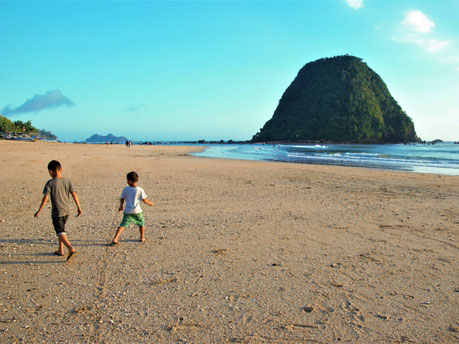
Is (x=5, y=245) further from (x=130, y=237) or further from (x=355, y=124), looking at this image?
(x=355, y=124)

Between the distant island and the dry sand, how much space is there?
12783cm

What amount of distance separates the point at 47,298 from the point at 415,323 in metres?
4.27

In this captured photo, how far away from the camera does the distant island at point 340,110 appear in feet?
423

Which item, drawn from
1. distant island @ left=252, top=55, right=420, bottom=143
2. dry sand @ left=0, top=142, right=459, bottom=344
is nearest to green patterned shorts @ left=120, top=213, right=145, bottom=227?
dry sand @ left=0, top=142, right=459, bottom=344

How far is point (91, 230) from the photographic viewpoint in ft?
20.2

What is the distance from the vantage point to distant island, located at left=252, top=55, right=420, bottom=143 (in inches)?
5074

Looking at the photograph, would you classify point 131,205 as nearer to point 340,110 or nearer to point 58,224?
point 58,224

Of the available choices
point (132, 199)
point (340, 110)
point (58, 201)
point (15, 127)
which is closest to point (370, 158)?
point (132, 199)

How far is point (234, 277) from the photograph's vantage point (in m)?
4.14

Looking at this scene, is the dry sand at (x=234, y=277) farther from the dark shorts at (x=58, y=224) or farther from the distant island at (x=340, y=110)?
the distant island at (x=340, y=110)

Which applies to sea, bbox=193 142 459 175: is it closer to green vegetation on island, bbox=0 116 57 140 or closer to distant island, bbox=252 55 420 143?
green vegetation on island, bbox=0 116 57 140

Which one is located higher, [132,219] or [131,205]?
[131,205]

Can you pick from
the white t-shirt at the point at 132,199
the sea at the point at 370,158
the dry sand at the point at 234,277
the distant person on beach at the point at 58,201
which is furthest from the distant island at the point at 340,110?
the distant person on beach at the point at 58,201

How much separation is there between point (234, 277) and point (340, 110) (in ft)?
471
